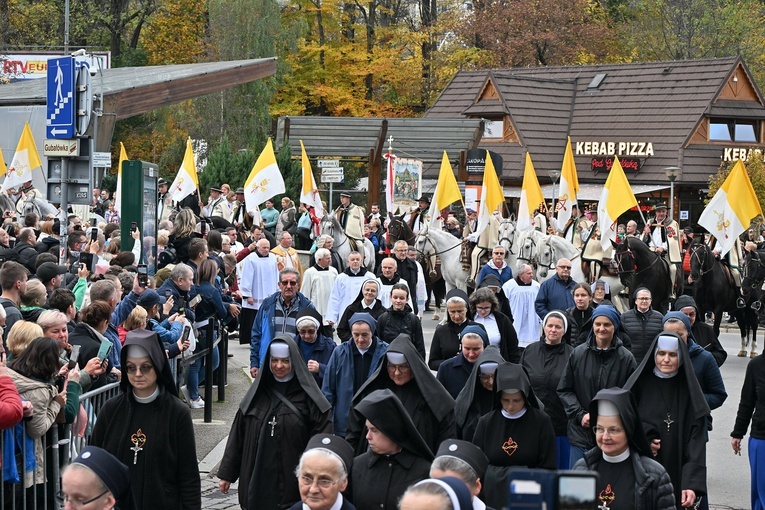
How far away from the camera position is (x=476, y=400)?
332 inches

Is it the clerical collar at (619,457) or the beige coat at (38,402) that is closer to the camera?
the clerical collar at (619,457)

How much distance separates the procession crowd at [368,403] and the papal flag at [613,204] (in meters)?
8.95

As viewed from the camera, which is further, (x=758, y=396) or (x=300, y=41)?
(x=300, y=41)

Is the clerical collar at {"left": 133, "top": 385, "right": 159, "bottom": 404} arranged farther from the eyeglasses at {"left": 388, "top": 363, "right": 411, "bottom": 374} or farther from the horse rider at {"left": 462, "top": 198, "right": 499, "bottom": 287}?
the horse rider at {"left": 462, "top": 198, "right": 499, "bottom": 287}

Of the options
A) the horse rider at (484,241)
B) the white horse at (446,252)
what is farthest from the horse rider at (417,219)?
the horse rider at (484,241)

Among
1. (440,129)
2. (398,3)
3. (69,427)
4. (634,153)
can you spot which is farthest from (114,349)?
(398,3)

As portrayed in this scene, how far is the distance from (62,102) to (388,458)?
791 centimetres

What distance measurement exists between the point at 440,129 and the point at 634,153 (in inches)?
476

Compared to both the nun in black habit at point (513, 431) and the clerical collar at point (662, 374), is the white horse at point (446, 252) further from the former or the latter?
the nun in black habit at point (513, 431)

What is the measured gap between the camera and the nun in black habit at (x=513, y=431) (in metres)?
7.55

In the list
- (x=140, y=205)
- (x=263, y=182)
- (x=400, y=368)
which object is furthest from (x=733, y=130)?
(x=400, y=368)

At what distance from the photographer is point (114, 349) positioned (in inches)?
Result: 373

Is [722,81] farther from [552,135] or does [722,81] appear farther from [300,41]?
[300,41]

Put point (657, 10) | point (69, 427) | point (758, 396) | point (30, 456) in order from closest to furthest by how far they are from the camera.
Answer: point (30, 456) → point (69, 427) → point (758, 396) → point (657, 10)
